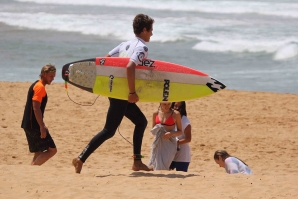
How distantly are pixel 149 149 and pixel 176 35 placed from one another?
1414 cm

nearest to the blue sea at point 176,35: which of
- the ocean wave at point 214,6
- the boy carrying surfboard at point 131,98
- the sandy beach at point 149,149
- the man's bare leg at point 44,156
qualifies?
the ocean wave at point 214,6

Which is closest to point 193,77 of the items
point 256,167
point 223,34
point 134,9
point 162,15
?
point 256,167

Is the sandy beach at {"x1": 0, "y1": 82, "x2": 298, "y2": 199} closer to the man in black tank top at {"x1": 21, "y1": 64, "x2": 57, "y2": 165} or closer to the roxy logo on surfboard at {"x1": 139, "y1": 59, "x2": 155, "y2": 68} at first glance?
the man in black tank top at {"x1": 21, "y1": 64, "x2": 57, "y2": 165}

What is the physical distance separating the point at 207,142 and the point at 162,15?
2068 centimetres

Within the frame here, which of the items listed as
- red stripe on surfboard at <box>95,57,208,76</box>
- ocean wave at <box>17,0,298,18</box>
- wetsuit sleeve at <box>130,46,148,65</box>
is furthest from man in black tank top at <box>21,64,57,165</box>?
ocean wave at <box>17,0,298,18</box>

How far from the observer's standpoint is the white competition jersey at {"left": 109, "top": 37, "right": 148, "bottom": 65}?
6484 mm

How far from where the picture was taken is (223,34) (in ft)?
81.0

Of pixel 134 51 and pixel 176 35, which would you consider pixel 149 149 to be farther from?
pixel 176 35

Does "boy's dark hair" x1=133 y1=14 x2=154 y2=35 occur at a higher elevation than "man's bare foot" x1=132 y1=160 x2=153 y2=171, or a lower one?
higher

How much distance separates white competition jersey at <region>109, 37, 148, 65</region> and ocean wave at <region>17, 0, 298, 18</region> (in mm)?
23870

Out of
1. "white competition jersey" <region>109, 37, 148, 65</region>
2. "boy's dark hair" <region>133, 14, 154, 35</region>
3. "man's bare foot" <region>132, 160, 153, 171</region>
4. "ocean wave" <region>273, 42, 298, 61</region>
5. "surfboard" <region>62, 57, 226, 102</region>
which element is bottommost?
"man's bare foot" <region>132, 160, 153, 171</region>

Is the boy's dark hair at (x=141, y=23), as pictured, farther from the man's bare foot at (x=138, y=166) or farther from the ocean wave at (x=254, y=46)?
the ocean wave at (x=254, y=46)

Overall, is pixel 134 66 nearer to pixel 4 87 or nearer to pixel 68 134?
pixel 68 134

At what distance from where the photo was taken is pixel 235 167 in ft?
24.4
